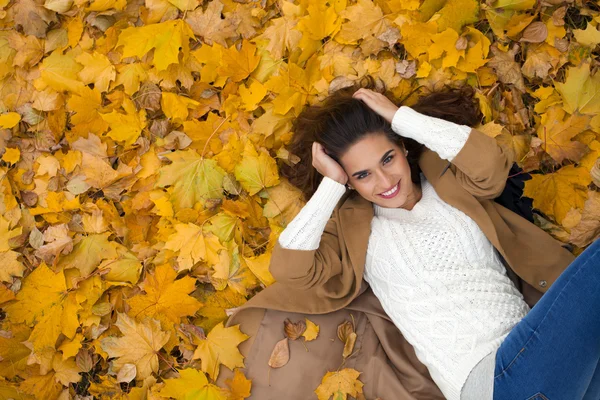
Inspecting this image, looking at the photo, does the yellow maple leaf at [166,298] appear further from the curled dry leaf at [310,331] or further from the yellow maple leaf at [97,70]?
the yellow maple leaf at [97,70]

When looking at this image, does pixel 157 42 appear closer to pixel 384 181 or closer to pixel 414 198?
pixel 384 181

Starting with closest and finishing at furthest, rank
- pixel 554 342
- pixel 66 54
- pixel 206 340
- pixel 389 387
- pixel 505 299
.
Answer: pixel 554 342, pixel 505 299, pixel 389 387, pixel 206 340, pixel 66 54

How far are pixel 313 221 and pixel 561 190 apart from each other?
1.11m

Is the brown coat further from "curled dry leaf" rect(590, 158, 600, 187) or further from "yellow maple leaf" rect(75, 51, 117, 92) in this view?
"yellow maple leaf" rect(75, 51, 117, 92)

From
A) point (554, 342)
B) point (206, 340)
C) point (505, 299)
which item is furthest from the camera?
point (206, 340)

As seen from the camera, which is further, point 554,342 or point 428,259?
point 428,259

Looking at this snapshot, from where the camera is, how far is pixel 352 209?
7.83ft

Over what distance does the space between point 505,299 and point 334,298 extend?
681mm

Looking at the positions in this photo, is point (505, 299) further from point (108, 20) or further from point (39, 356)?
point (108, 20)

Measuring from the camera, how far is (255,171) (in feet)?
8.32

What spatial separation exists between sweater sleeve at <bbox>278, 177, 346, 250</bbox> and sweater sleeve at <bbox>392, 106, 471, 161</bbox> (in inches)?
13.8

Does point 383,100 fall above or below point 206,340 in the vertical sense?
above

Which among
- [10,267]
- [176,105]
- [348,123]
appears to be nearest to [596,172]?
[348,123]

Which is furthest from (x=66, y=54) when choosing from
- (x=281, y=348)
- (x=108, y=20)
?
(x=281, y=348)
